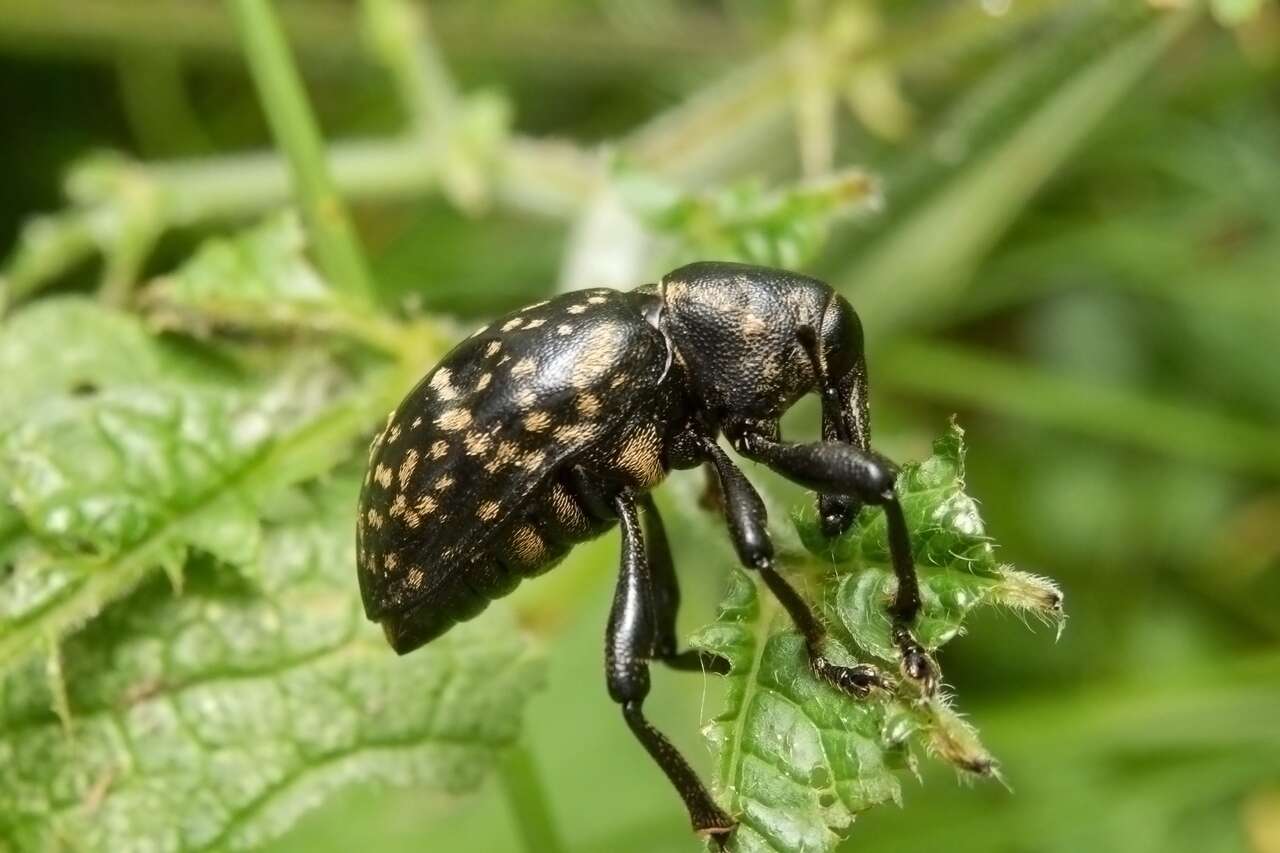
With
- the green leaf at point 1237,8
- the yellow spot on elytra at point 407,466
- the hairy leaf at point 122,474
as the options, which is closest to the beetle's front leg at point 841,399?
the yellow spot on elytra at point 407,466

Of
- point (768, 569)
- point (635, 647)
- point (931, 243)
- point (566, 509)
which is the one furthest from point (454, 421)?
point (931, 243)

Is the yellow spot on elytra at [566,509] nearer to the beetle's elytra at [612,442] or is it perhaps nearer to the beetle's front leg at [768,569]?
the beetle's elytra at [612,442]

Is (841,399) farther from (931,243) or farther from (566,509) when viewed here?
(931,243)

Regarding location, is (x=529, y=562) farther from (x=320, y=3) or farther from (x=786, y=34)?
(x=320, y=3)

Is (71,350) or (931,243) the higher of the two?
(931,243)

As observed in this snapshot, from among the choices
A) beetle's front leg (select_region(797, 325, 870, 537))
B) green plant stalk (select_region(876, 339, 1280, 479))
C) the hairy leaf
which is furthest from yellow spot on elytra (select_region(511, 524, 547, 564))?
green plant stalk (select_region(876, 339, 1280, 479))

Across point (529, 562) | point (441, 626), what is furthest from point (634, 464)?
point (441, 626)
